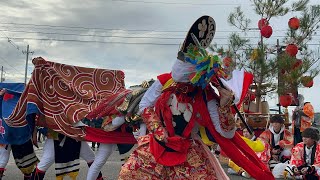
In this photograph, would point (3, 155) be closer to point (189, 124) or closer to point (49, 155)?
point (49, 155)

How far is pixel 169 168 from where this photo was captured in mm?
3377

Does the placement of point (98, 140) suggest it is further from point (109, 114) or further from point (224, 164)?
point (224, 164)

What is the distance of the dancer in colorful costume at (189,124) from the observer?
11.0 feet

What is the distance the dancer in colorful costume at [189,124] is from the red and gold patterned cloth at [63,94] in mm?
1959

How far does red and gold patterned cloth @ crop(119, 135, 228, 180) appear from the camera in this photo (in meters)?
3.34

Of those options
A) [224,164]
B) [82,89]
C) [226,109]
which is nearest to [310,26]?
[224,164]

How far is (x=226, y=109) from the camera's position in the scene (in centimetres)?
343

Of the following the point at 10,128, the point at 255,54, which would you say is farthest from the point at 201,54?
the point at 255,54

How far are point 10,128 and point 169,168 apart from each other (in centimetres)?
299

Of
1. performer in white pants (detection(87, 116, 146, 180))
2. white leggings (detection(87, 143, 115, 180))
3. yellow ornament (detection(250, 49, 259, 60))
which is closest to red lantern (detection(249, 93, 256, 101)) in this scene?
yellow ornament (detection(250, 49, 259, 60))

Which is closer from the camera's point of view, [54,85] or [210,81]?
[210,81]

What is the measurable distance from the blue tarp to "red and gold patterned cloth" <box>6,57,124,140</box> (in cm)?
11

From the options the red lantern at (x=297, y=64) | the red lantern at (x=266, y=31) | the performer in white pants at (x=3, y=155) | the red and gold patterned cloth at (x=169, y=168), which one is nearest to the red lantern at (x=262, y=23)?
the red lantern at (x=266, y=31)

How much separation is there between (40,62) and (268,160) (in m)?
3.77
